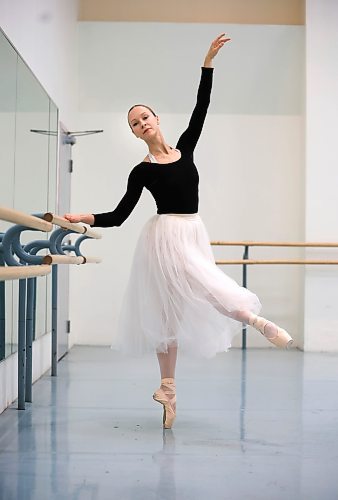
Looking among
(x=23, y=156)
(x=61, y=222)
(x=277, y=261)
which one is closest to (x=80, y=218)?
(x=61, y=222)

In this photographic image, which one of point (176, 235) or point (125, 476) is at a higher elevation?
point (176, 235)

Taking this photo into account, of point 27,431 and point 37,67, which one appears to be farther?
point 37,67

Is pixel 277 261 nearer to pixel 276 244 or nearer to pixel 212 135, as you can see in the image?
pixel 276 244

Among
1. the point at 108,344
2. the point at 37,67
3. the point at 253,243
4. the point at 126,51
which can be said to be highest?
the point at 126,51

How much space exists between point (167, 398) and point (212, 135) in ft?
13.2

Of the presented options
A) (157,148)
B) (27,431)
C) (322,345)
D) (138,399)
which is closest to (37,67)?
(157,148)

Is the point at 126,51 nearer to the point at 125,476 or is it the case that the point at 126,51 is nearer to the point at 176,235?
the point at 176,235

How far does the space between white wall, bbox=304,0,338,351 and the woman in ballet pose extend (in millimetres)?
3474

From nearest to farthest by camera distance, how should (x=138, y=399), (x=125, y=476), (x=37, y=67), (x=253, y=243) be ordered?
(x=125, y=476), (x=138, y=399), (x=37, y=67), (x=253, y=243)

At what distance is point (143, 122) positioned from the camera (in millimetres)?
3465

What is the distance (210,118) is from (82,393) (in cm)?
343

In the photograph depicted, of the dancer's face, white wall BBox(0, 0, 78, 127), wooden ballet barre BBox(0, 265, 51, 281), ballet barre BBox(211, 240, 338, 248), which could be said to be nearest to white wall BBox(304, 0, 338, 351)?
ballet barre BBox(211, 240, 338, 248)

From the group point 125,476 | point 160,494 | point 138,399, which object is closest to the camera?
point 160,494

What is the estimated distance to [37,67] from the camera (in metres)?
4.86
